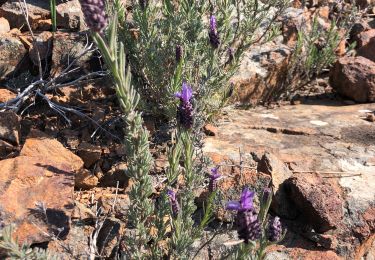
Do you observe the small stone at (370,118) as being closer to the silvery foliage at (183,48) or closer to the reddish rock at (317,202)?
the silvery foliage at (183,48)

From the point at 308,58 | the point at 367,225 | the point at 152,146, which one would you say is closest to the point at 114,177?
the point at 152,146

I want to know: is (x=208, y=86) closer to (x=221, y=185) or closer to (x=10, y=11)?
(x=221, y=185)

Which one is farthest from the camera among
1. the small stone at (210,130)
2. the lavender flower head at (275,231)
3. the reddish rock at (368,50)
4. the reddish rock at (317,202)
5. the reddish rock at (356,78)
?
→ the reddish rock at (368,50)

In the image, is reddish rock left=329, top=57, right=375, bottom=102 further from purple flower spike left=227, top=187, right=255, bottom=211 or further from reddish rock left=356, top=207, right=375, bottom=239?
purple flower spike left=227, top=187, right=255, bottom=211

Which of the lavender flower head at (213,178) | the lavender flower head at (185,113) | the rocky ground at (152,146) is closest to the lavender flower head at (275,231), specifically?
the lavender flower head at (213,178)

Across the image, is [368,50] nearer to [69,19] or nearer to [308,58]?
[308,58]

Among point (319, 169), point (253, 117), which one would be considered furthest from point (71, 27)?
point (319, 169)

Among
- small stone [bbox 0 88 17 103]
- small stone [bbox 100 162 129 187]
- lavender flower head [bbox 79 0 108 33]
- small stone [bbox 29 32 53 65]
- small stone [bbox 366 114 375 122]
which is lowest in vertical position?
small stone [bbox 100 162 129 187]

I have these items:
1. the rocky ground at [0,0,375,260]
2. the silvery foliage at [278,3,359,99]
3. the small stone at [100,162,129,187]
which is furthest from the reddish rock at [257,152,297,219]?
the silvery foliage at [278,3,359,99]
